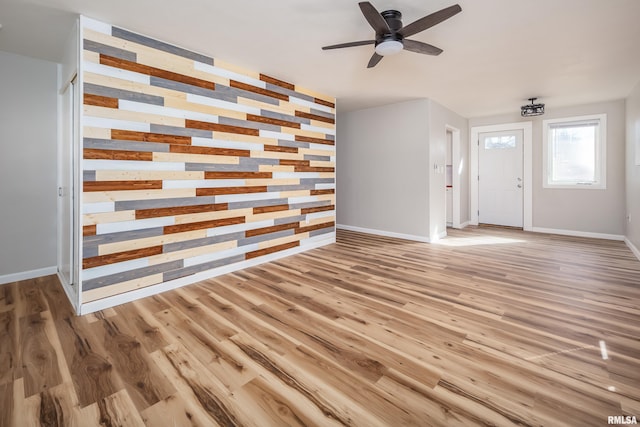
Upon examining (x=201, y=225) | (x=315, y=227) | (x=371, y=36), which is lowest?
(x=315, y=227)

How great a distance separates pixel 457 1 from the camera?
2375 mm

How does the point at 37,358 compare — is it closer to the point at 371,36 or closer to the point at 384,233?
the point at 371,36

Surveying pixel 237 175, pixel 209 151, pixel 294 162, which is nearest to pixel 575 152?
pixel 294 162

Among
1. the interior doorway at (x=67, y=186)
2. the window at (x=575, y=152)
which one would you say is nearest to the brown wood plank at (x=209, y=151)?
the interior doorway at (x=67, y=186)

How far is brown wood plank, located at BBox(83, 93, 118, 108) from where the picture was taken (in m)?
2.54

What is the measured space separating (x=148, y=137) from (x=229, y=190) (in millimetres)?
1023

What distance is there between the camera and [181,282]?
3191mm

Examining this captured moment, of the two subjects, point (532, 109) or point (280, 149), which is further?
point (532, 109)

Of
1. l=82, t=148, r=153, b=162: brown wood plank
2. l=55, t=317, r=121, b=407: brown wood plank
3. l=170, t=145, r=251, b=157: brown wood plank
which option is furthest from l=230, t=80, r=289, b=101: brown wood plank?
l=55, t=317, r=121, b=407: brown wood plank

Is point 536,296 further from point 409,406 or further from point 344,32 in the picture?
point 344,32

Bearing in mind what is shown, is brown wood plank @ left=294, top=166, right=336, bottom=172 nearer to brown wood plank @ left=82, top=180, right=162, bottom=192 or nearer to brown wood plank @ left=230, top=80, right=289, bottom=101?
brown wood plank @ left=230, top=80, right=289, bottom=101

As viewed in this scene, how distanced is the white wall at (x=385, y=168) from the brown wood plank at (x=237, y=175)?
2.70 metres

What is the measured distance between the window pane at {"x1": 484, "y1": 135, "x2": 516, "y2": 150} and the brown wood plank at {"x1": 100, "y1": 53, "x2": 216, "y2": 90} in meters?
6.13

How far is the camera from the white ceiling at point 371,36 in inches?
96.5
